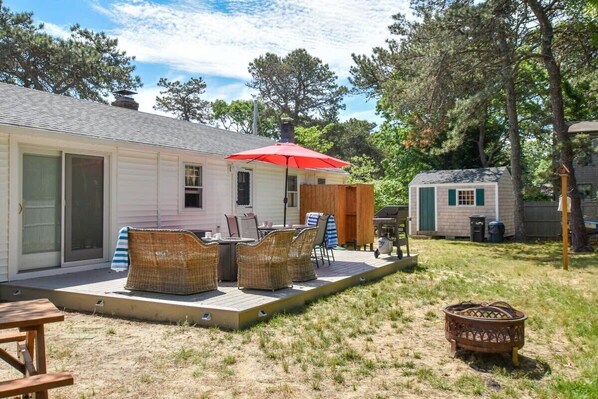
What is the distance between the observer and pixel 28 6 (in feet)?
78.3

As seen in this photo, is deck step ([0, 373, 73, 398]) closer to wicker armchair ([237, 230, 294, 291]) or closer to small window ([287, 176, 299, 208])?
wicker armchair ([237, 230, 294, 291])

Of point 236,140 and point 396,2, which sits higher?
point 396,2

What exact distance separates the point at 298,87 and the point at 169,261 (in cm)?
2928

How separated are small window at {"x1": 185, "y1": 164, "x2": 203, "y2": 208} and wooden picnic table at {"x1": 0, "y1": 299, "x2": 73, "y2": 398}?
22.6ft

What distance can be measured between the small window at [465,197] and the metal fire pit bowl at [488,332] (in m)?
14.5

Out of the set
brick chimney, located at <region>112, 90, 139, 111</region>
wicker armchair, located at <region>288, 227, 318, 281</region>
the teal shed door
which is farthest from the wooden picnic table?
the teal shed door

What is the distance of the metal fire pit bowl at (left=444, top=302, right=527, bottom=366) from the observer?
3.86m

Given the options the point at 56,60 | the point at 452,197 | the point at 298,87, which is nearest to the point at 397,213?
the point at 452,197

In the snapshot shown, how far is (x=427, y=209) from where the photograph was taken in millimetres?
18844

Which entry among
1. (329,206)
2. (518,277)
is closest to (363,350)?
(518,277)

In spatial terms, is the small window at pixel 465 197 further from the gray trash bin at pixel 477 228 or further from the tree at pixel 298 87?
the tree at pixel 298 87

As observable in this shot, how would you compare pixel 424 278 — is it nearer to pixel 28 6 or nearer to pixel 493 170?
pixel 493 170

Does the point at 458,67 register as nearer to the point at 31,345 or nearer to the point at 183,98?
the point at 31,345

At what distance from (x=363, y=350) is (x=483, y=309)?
3.85 ft
